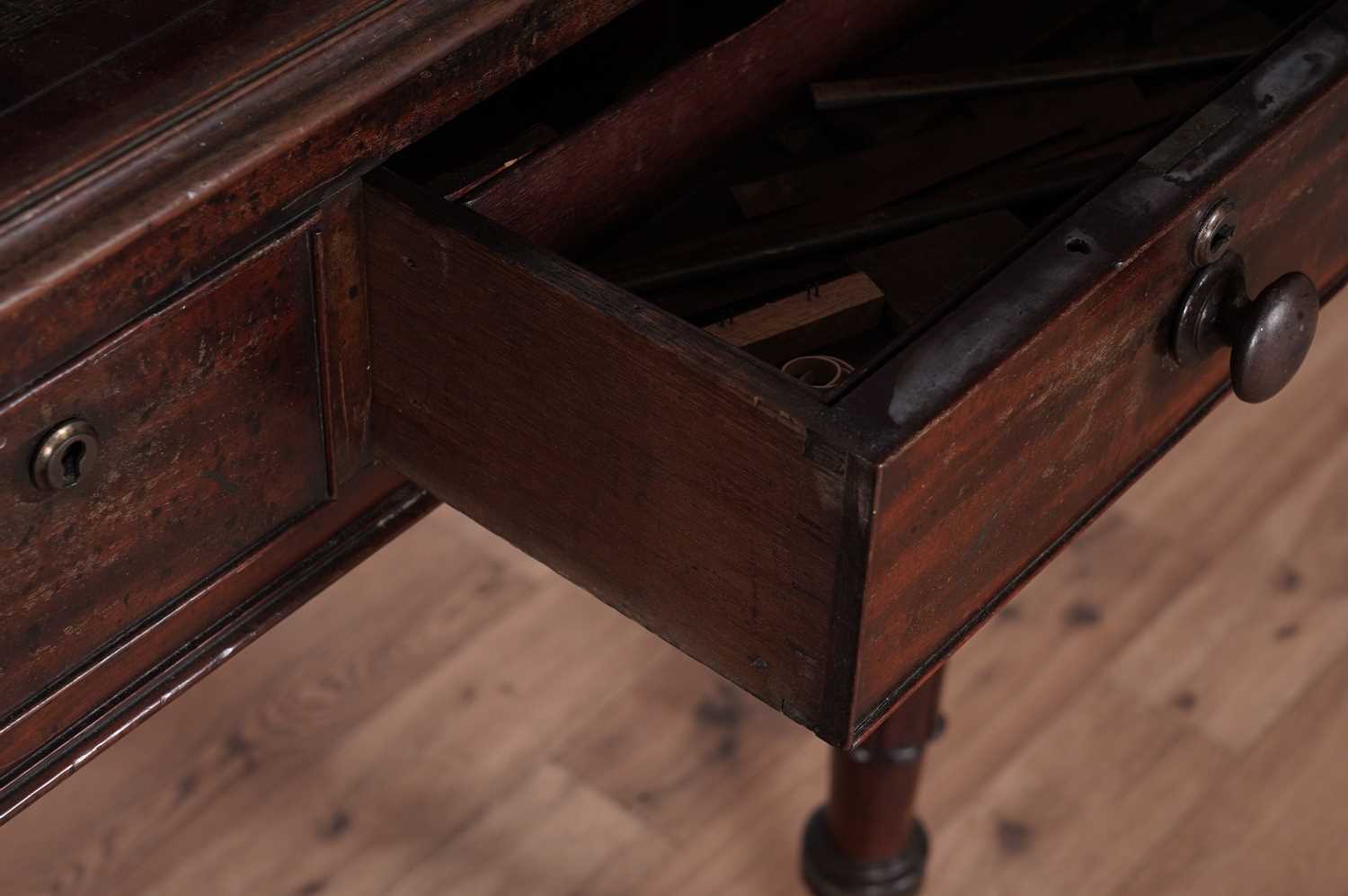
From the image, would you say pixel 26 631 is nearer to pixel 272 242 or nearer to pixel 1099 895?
pixel 272 242

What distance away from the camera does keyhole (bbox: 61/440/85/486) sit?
33.5 inches

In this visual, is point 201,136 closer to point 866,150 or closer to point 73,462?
point 73,462

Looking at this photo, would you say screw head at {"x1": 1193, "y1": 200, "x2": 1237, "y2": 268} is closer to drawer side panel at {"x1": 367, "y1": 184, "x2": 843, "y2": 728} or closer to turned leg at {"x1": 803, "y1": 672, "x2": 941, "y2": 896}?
drawer side panel at {"x1": 367, "y1": 184, "x2": 843, "y2": 728}

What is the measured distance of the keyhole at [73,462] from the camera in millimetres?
851

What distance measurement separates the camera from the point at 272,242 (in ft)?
2.94

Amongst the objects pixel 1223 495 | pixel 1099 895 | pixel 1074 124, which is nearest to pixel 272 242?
pixel 1074 124

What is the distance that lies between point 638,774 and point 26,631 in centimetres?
98

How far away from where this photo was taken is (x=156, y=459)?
899mm

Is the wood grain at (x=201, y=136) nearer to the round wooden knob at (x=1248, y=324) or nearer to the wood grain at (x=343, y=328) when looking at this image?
the wood grain at (x=343, y=328)

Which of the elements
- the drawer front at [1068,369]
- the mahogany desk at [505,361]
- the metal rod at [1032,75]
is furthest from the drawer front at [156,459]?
the metal rod at [1032,75]

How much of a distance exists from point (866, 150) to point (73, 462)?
19.6 inches

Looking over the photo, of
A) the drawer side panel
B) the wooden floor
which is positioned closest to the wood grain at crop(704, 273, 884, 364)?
the drawer side panel

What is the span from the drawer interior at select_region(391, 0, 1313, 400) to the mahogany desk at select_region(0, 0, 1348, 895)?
1 cm

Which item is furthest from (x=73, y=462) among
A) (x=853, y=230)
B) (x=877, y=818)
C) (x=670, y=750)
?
(x=670, y=750)
